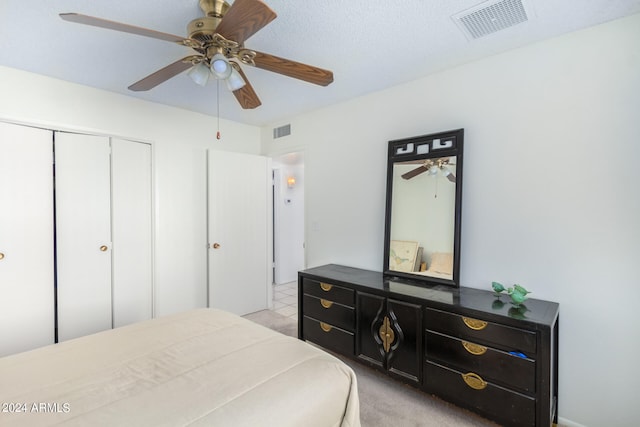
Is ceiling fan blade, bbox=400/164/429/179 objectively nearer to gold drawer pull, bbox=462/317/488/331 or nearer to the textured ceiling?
the textured ceiling

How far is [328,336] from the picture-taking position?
2703 mm

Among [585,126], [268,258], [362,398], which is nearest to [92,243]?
[268,258]

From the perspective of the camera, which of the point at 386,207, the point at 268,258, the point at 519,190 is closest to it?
the point at 519,190

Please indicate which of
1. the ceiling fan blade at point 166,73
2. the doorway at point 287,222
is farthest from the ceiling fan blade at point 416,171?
the doorway at point 287,222

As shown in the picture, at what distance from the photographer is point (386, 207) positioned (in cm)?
279

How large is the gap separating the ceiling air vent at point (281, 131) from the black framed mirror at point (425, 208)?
160 centimetres

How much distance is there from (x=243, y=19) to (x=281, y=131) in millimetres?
2708

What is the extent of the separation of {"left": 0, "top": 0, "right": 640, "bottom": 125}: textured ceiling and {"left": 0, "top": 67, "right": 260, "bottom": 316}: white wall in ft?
0.57

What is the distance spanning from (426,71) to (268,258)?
9.62 ft

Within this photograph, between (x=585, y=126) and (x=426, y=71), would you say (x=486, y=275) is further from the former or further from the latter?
(x=426, y=71)

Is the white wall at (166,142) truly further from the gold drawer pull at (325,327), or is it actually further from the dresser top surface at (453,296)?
the gold drawer pull at (325,327)

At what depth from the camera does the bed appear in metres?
1.07

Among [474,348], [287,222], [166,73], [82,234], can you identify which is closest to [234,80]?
[166,73]

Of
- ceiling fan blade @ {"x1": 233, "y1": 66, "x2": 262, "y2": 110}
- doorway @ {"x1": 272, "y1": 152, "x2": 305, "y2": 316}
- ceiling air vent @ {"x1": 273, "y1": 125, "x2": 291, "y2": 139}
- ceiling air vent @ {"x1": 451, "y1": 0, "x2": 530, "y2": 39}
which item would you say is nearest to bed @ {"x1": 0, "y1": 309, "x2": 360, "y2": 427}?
ceiling fan blade @ {"x1": 233, "y1": 66, "x2": 262, "y2": 110}
